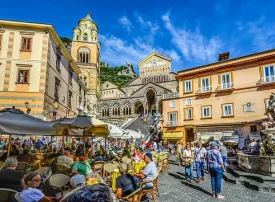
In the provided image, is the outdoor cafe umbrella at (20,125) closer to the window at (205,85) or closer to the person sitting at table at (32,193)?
the person sitting at table at (32,193)

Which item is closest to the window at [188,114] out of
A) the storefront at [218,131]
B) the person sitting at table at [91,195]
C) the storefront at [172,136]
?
the storefront at [218,131]

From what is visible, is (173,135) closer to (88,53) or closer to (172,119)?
(172,119)

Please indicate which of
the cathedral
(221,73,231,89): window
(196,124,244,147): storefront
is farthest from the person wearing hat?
the cathedral

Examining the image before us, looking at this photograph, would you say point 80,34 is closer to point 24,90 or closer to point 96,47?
point 96,47

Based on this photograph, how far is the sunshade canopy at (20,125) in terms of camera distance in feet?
19.7

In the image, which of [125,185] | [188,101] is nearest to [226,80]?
[188,101]

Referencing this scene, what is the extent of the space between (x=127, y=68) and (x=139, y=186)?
8933cm

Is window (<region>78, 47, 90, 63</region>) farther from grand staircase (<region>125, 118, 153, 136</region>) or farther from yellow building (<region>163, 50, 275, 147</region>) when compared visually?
yellow building (<region>163, 50, 275, 147</region>)

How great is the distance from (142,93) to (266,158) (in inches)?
1739

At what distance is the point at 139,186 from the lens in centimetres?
477

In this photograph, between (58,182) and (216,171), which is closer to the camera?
(58,182)

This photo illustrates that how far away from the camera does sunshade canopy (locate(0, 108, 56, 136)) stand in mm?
5991

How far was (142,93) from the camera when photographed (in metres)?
52.3

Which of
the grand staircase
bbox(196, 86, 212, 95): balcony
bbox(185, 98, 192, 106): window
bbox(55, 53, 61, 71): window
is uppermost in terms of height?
bbox(55, 53, 61, 71): window
